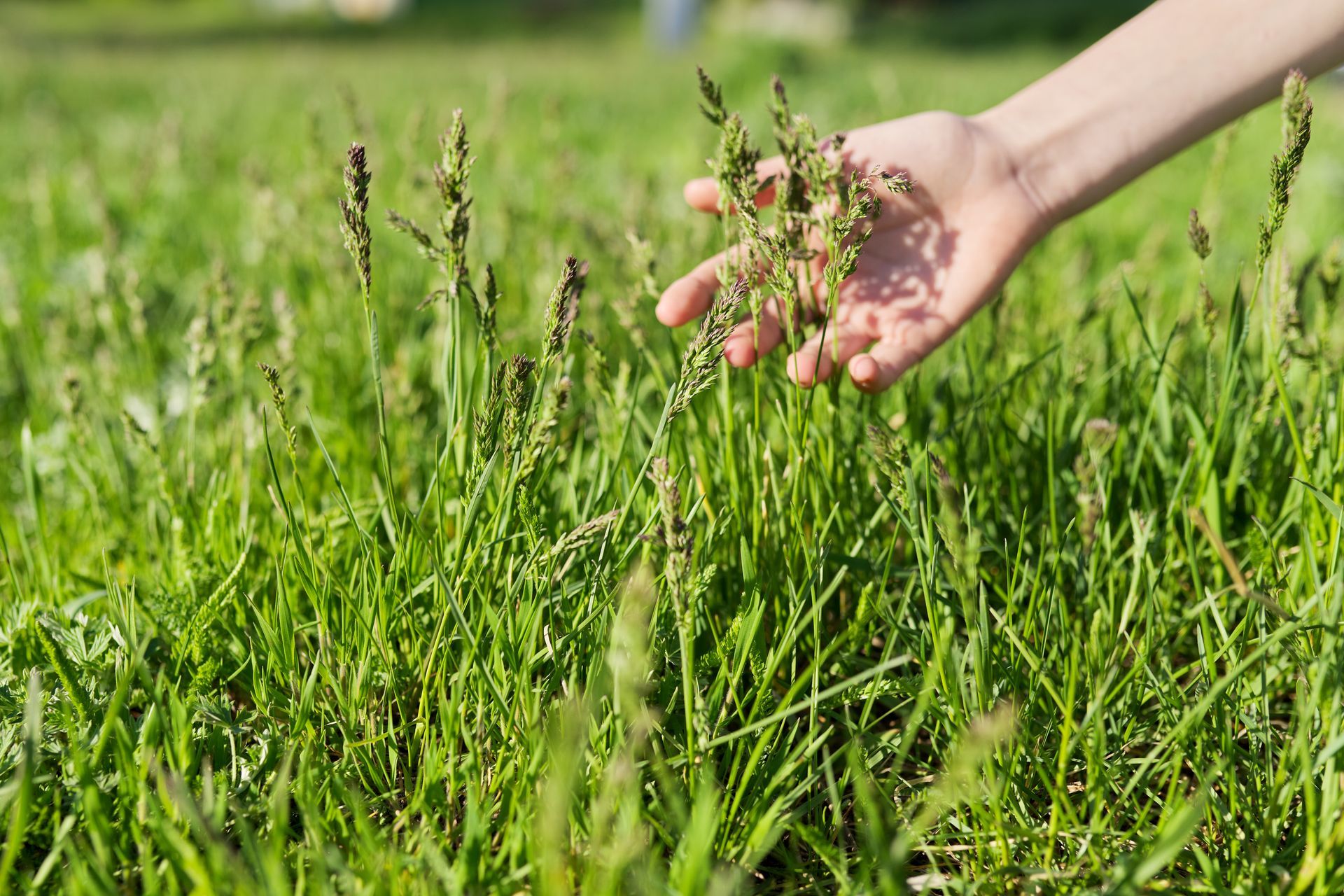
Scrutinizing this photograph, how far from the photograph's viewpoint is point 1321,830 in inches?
42.2

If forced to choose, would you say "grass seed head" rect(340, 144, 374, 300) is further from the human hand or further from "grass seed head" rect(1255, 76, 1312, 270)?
"grass seed head" rect(1255, 76, 1312, 270)

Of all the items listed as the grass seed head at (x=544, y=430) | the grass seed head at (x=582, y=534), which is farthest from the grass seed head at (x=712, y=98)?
the grass seed head at (x=582, y=534)

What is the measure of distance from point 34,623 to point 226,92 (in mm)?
8677

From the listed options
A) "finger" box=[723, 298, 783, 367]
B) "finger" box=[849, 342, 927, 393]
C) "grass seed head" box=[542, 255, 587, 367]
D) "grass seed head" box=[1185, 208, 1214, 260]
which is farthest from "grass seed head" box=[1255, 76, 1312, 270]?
"grass seed head" box=[542, 255, 587, 367]

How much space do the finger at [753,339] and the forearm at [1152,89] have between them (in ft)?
2.06

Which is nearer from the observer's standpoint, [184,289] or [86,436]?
[86,436]

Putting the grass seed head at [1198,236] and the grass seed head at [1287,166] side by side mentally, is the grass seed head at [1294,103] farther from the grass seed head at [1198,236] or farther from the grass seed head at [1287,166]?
the grass seed head at [1198,236]

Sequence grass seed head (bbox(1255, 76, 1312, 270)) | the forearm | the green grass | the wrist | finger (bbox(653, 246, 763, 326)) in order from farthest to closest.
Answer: the wrist < the forearm < finger (bbox(653, 246, 763, 326)) < grass seed head (bbox(1255, 76, 1312, 270)) < the green grass

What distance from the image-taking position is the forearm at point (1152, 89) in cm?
180

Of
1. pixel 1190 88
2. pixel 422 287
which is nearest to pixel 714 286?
pixel 1190 88

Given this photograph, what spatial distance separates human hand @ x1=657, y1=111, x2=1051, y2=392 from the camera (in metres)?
1.84

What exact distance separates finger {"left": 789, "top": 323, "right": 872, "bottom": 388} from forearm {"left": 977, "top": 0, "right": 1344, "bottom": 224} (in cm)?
49

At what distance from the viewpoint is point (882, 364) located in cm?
169

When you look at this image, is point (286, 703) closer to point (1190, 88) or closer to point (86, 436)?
point (86, 436)
